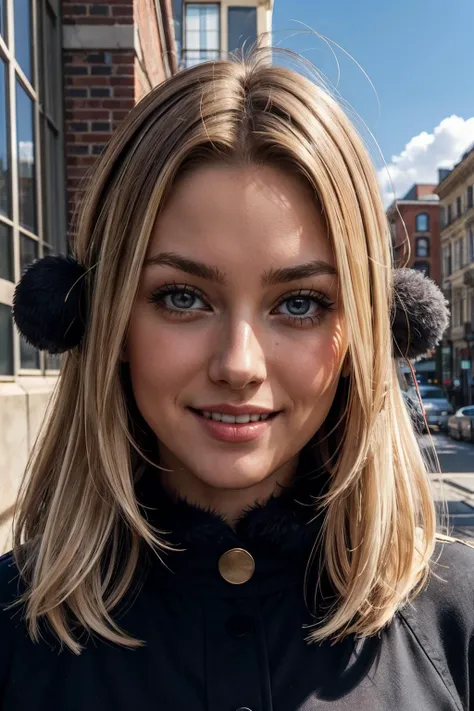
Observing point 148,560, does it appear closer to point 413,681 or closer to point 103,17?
point 413,681

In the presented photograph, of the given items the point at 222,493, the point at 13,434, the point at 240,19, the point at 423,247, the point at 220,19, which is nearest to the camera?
the point at 222,493

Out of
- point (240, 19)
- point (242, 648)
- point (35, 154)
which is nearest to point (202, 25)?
point (240, 19)

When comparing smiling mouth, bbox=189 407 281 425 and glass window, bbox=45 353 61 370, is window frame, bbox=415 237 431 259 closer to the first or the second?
glass window, bbox=45 353 61 370

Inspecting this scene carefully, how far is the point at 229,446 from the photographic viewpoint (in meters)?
1.18

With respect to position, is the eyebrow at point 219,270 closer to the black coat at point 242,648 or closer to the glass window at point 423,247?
the black coat at point 242,648

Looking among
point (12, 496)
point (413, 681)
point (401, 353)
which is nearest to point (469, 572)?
point (413, 681)

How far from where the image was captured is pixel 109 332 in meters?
1.23

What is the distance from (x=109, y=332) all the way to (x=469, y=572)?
2.92 ft

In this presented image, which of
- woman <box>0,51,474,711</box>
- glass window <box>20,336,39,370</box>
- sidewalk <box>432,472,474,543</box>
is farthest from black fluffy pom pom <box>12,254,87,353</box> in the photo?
sidewalk <box>432,472,474,543</box>

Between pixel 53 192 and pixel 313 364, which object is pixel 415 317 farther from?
pixel 53 192

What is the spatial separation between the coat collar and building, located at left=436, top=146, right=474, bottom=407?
35.9 meters

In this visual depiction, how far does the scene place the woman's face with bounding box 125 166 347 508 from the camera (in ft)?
3.77

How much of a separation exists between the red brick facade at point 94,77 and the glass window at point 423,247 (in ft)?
170

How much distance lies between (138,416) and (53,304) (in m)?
0.31
